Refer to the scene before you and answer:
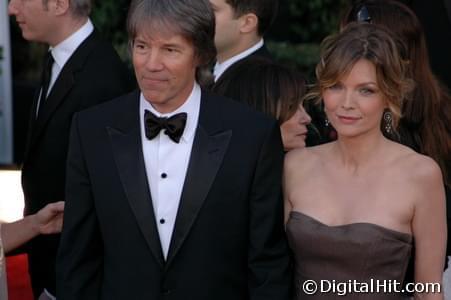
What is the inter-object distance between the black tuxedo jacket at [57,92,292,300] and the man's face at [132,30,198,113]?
0.14m

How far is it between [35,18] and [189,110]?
152 cm

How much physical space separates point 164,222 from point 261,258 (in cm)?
36

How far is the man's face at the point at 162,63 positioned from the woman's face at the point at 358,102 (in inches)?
21.9

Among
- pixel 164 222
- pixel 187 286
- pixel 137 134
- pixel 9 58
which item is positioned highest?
pixel 137 134

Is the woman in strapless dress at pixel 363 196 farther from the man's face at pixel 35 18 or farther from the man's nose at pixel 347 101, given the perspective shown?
the man's face at pixel 35 18

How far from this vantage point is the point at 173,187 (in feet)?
11.5

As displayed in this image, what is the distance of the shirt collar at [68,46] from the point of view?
4789 millimetres

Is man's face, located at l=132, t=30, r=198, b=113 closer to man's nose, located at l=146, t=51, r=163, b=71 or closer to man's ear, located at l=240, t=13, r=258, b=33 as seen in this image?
man's nose, located at l=146, t=51, r=163, b=71

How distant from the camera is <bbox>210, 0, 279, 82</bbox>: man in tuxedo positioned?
518 cm

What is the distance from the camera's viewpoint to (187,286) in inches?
139

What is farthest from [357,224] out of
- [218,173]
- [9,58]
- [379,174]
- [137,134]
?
[9,58]

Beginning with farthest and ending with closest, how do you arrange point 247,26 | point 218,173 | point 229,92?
point 247,26, point 229,92, point 218,173

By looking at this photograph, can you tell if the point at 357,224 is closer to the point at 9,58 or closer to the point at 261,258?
the point at 261,258

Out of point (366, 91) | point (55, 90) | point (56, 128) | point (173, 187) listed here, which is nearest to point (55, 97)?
point (55, 90)
